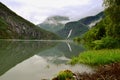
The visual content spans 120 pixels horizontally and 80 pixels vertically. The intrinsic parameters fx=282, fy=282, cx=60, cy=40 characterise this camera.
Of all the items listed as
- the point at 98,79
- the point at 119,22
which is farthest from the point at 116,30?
the point at 98,79

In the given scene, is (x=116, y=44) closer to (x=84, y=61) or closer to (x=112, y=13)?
(x=112, y=13)

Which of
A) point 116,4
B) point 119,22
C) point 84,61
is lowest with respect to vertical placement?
point 84,61

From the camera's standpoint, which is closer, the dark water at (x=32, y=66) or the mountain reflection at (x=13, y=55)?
the dark water at (x=32, y=66)

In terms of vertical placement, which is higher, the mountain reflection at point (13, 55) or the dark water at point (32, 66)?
the mountain reflection at point (13, 55)

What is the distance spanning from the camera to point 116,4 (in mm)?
54594

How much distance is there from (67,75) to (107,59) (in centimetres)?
1129

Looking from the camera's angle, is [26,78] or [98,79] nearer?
[98,79]

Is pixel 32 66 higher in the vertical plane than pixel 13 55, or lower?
lower

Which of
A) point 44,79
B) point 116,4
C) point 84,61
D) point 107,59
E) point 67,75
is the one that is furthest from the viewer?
point 116,4

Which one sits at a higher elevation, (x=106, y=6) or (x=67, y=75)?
(x=106, y=6)

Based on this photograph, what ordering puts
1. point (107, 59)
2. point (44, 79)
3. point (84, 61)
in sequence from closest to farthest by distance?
point (44, 79)
point (107, 59)
point (84, 61)

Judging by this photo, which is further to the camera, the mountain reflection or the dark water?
the mountain reflection

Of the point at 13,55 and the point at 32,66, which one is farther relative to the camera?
the point at 13,55

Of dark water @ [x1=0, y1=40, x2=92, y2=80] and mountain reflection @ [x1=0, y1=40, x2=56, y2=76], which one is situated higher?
mountain reflection @ [x1=0, y1=40, x2=56, y2=76]
